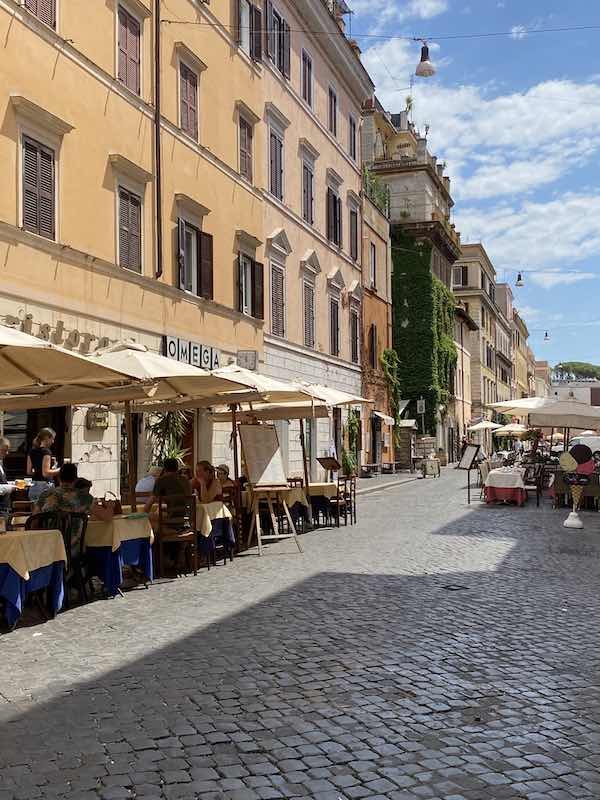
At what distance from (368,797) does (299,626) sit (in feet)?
11.4

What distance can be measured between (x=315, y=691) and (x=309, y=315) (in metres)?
22.4

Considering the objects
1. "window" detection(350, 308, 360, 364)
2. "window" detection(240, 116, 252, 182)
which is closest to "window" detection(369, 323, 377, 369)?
"window" detection(350, 308, 360, 364)

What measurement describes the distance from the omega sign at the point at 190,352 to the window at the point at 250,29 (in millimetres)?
8030

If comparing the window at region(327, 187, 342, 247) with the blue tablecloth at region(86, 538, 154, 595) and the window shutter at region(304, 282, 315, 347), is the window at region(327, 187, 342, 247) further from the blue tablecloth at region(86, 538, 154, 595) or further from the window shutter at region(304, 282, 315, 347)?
the blue tablecloth at region(86, 538, 154, 595)

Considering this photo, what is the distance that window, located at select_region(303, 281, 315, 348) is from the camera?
26984mm

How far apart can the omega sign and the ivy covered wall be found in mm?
26719

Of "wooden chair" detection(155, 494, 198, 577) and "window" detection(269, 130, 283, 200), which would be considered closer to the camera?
"wooden chair" detection(155, 494, 198, 577)

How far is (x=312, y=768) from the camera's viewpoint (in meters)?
4.16

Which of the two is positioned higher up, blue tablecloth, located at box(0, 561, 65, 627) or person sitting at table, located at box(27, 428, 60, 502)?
person sitting at table, located at box(27, 428, 60, 502)

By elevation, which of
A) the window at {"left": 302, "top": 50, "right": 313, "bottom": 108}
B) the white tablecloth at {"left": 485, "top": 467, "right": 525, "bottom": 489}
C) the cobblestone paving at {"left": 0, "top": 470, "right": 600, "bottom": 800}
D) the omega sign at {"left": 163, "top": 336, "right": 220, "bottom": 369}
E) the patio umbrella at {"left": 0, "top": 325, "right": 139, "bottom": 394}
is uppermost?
the window at {"left": 302, "top": 50, "right": 313, "bottom": 108}

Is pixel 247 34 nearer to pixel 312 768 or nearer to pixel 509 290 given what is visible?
pixel 312 768

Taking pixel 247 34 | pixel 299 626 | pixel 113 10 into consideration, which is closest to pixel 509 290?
pixel 247 34

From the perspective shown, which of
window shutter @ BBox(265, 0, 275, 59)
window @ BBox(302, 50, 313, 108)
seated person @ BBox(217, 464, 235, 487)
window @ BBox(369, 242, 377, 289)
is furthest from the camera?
window @ BBox(369, 242, 377, 289)

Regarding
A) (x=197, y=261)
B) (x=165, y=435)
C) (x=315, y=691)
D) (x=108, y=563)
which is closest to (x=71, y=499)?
(x=108, y=563)
